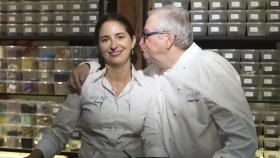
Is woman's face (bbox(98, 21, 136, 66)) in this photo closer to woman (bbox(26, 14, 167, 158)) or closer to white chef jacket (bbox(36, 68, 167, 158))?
woman (bbox(26, 14, 167, 158))

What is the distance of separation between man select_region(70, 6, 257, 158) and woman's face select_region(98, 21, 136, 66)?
3.6 inches

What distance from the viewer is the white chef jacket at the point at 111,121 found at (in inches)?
66.6

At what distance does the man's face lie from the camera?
63.2 inches

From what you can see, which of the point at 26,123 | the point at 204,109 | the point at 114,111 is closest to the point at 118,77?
the point at 114,111

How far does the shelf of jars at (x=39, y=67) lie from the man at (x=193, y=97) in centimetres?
130

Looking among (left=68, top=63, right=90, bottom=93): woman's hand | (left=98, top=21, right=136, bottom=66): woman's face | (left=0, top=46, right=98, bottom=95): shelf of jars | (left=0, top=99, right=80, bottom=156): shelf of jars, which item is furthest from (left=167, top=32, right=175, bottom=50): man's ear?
(left=0, top=99, right=80, bottom=156): shelf of jars

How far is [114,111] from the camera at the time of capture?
1706mm

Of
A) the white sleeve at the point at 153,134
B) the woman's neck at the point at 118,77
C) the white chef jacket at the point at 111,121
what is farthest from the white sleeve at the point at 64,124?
the white sleeve at the point at 153,134

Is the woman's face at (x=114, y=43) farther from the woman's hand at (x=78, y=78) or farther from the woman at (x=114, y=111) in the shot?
the woman's hand at (x=78, y=78)

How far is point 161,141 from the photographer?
5.51 ft

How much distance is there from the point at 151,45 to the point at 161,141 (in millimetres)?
426

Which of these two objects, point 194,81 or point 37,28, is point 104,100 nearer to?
point 194,81

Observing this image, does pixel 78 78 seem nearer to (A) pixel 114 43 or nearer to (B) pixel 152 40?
(A) pixel 114 43

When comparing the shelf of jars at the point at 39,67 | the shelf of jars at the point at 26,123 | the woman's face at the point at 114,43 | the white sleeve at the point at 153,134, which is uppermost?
the woman's face at the point at 114,43
